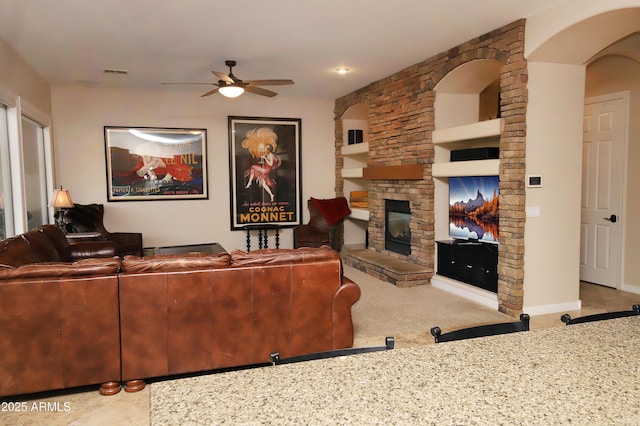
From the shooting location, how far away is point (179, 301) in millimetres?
2904

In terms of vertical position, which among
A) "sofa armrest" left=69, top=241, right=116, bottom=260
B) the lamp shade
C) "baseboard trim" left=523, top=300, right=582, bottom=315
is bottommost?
"baseboard trim" left=523, top=300, right=582, bottom=315

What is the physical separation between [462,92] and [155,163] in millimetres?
4786

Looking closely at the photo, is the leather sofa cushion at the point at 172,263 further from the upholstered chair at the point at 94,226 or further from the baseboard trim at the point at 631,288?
the baseboard trim at the point at 631,288

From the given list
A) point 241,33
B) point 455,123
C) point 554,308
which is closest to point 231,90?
point 241,33

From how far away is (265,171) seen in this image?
25.6 feet

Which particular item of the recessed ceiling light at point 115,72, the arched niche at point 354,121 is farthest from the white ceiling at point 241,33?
the arched niche at point 354,121

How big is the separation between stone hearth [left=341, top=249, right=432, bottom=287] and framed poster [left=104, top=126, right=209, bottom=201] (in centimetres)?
281

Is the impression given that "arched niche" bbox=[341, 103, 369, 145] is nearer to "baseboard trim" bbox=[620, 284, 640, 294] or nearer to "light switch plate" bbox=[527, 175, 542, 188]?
"light switch plate" bbox=[527, 175, 542, 188]

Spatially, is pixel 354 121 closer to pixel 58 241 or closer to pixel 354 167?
pixel 354 167

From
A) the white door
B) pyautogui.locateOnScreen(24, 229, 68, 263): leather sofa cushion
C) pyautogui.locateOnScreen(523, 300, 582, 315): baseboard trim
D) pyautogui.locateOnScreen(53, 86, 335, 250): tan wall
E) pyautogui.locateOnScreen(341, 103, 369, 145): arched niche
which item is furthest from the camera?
pyautogui.locateOnScreen(341, 103, 369, 145): arched niche

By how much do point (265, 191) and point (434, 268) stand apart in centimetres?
337

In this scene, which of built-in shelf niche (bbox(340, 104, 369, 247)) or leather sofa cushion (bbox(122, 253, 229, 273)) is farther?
built-in shelf niche (bbox(340, 104, 369, 247))

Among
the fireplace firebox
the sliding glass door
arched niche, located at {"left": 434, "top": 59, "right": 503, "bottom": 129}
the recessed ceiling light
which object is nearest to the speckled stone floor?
the fireplace firebox

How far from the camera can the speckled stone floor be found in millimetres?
2609
